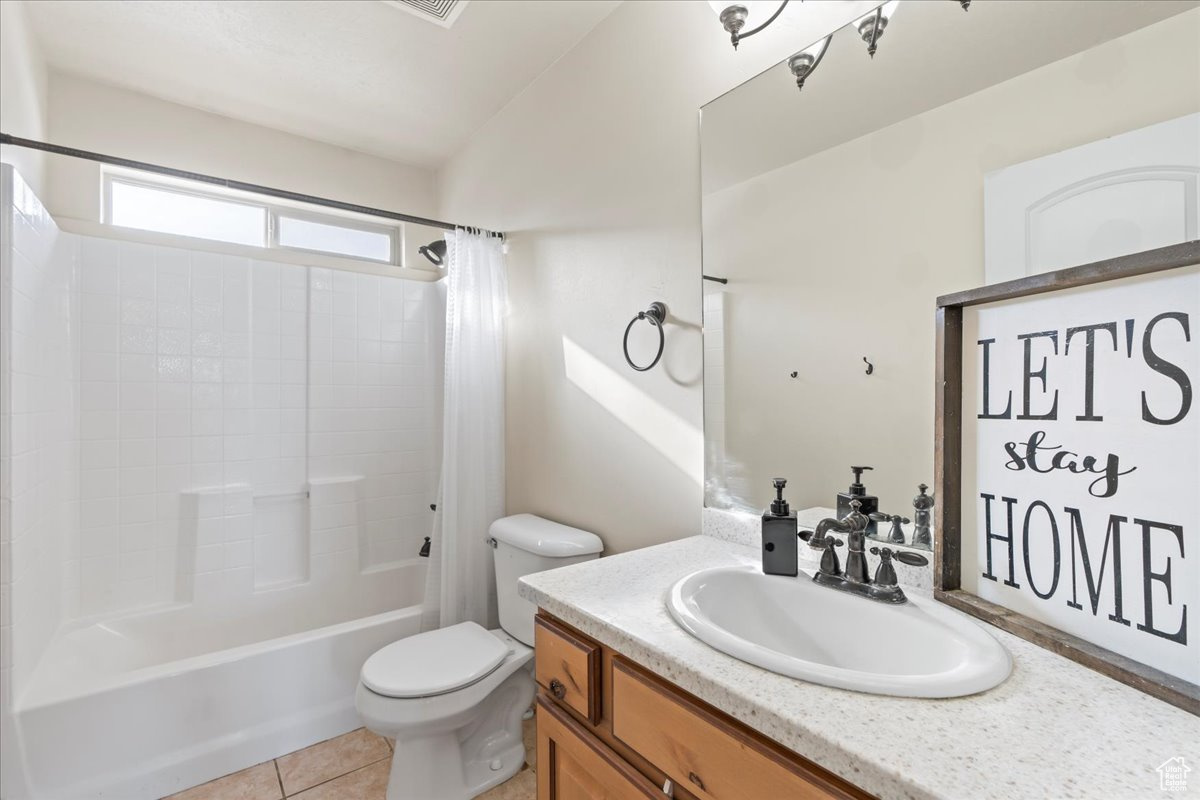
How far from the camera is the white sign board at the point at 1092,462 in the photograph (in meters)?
0.65

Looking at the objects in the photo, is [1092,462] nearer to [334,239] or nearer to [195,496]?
[195,496]

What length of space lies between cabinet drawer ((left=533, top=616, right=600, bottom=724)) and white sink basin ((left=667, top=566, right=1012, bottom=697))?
0.18 meters

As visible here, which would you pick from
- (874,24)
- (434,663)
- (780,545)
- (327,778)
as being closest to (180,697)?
(327,778)

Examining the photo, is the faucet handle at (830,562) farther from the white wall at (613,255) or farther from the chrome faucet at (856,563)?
the white wall at (613,255)

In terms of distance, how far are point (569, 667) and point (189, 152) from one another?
292cm

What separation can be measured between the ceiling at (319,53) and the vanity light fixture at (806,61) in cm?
82

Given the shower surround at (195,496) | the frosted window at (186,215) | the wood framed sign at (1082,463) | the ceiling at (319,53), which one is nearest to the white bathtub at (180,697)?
the shower surround at (195,496)

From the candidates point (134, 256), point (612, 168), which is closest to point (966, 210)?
point (612, 168)

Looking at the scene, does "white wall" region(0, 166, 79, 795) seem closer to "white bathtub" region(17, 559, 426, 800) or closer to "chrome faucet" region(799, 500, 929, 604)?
"white bathtub" region(17, 559, 426, 800)

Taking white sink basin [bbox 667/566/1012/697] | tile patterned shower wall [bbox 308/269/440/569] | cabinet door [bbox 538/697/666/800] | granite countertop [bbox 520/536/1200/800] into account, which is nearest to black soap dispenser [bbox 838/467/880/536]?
white sink basin [bbox 667/566/1012/697]

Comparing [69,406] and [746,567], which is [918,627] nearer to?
[746,567]

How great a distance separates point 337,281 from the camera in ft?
9.03

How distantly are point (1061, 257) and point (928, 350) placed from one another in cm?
25

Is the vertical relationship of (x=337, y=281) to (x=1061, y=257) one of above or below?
above
